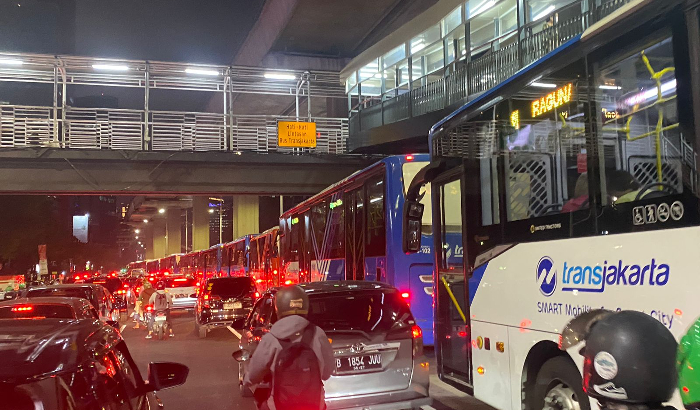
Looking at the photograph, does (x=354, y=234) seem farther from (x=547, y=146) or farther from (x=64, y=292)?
(x=547, y=146)

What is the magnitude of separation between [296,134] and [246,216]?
2230cm

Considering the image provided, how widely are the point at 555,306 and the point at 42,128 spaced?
25.2m

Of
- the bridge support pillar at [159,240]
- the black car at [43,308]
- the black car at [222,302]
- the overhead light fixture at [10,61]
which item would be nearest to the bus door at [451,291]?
the black car at [43,308]

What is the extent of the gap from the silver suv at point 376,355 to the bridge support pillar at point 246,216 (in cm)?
4055

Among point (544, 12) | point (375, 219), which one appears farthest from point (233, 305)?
point (544, 12)

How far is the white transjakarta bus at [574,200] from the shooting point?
400 cm

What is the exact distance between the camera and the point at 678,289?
3801 millimetres

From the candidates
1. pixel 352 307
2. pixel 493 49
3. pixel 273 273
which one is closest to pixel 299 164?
pixel 273 273

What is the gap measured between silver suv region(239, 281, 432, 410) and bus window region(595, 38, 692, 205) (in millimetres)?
3179

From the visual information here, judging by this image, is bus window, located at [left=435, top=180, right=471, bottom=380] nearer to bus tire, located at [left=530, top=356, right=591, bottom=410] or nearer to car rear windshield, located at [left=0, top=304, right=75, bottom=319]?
bus tire, located at [left=530, top=356, right=591, bottom=410]

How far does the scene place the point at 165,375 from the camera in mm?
4340

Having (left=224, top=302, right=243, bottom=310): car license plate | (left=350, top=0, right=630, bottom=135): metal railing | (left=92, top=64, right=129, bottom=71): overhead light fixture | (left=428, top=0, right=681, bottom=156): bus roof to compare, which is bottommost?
(left=224, top=302, right=243, bottom=310): car license plate

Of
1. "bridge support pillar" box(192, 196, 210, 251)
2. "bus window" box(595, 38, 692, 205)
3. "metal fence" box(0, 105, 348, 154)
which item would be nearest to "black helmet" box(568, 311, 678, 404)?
"bus window" box(595, 38, 692, 205)

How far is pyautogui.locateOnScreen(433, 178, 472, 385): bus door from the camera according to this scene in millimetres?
7157
